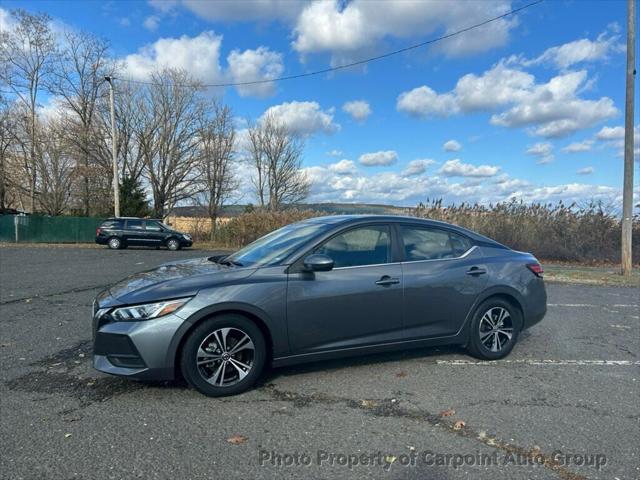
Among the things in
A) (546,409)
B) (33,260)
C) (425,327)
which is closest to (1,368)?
(425,327)

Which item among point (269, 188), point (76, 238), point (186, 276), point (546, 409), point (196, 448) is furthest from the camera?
point (269, 188)

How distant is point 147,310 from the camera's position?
3725mm

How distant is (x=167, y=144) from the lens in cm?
3859

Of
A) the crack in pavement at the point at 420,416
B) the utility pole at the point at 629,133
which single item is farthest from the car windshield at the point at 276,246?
the utility pole at the point at 629,133

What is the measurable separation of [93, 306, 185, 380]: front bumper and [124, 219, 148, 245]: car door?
2154 centimetres

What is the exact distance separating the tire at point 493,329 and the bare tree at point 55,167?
3663cm

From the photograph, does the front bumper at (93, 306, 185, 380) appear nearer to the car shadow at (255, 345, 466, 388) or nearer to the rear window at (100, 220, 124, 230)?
the car shadow at (255, 345, 466, 388)

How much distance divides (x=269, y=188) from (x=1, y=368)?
4376cm

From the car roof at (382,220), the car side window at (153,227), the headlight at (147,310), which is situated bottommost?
the headlight at (147,310)

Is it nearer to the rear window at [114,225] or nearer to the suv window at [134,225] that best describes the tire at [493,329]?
the suv window at [134,225]

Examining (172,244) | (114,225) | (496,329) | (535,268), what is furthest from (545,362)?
(114,225)

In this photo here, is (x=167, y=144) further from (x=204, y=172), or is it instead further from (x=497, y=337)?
(x=497, y=337)

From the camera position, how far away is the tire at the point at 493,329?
4.97 m

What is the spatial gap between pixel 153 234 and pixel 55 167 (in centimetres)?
1880
